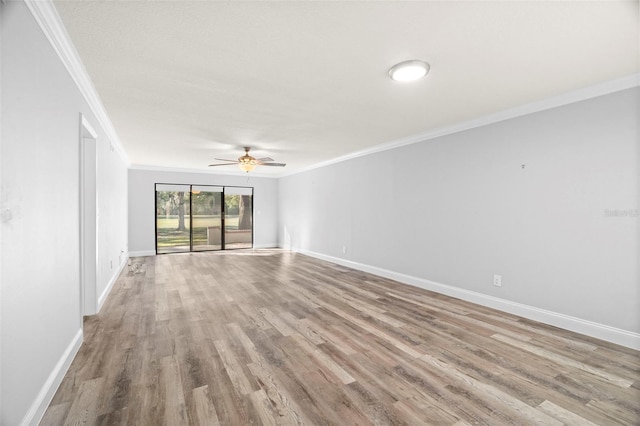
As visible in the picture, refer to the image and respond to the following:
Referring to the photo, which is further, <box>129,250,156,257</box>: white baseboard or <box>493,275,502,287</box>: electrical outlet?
<box>129,250,156,257</box>: white baseboard

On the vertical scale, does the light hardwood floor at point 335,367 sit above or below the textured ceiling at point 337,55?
below

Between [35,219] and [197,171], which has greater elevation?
[197,171]

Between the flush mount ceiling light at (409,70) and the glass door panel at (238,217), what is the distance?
7.46 m

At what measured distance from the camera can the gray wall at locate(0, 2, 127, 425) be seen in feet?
4.65

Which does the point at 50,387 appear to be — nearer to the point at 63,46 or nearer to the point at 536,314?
the point at 63,46

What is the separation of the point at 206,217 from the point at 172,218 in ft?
3.03

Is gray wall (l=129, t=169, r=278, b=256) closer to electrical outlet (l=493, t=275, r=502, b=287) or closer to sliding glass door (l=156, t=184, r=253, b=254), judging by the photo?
sliding glass door (l=156, t=184, r=253, b=254)

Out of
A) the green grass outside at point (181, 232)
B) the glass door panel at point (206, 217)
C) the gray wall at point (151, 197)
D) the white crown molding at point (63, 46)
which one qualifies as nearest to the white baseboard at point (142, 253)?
the gray wall at point (151, 197)

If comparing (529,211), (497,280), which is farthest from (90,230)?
(529,211)

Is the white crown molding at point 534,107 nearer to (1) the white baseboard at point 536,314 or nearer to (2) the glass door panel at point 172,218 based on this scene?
(1) the white baseboard at point 536,314

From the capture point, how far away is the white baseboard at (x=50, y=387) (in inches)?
64.1

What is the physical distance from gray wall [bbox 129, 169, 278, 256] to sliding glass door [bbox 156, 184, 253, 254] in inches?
6.3

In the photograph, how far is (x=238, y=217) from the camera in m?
9.46

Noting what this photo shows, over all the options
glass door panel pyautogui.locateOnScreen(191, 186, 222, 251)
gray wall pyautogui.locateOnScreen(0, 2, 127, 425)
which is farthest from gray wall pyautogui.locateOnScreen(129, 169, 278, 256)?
gray wall pyautogui.locateOnScreen(0, 2, 127, 425)
